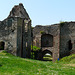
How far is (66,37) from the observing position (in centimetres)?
2584

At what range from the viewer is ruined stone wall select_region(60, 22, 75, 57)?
2556cm

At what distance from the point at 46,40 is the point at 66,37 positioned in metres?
4.31

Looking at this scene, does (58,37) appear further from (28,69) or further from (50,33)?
(28,69)

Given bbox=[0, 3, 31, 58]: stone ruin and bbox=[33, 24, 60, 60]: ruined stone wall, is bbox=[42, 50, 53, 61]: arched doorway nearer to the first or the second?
bbox=[33, 24, 60, 60]: ruined stone wall

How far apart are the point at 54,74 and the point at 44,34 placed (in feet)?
63.4

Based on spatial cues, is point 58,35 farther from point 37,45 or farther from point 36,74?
point 36,74

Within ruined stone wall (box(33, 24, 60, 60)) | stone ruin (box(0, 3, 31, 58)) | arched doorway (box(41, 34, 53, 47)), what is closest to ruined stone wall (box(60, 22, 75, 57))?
ruined stone wall (box(33, 24, 60, 60))

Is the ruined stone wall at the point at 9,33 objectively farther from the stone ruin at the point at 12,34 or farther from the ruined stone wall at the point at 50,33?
the ruined stone wall at the point at 50,33

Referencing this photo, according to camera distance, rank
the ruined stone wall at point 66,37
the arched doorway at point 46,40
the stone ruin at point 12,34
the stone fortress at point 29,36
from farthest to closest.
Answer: the arched doorway at point 46,40, the ruined stone wall at point 66,37, the stone fortress at point 29,36, the stone ruin at point 12,34

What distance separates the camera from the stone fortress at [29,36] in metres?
20.1

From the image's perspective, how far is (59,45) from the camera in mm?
25844

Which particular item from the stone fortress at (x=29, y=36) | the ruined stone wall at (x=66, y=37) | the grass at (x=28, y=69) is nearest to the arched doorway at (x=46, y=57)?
the stone fortress at (x=29, y=36)

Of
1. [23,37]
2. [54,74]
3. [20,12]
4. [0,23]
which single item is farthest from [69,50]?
[54,74]

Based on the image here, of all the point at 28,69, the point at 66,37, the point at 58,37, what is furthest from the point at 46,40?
the point at 28,69
